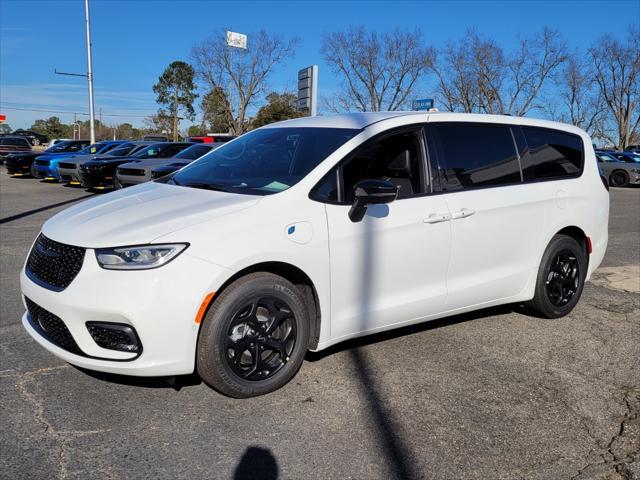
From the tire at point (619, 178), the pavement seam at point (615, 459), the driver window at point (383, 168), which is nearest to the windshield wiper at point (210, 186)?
the driver window at point (383, 168)

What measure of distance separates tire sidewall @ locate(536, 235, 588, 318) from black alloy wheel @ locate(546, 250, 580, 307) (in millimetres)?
32

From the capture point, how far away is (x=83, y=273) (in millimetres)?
3191

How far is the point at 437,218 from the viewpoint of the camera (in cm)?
411

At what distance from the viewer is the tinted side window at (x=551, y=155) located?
4934 millimetres

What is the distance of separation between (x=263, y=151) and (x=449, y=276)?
1.66m

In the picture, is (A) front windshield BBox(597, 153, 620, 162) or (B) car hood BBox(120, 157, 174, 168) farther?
(A) front windshield BBox(597, 153, 620, 162)

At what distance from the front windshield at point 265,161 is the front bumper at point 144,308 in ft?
2.79

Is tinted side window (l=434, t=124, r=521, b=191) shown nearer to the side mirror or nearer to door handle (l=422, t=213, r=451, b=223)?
door handle (l=422, t=213, r=451, b=223)

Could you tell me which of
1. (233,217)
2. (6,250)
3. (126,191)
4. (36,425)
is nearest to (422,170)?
(233,217)

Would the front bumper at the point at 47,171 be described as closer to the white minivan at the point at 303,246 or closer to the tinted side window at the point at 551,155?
the white minivan at the point at 303,246

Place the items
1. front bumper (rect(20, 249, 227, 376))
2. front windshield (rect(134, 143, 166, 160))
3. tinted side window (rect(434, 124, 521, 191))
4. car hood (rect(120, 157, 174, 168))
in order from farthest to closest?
front windshield (rect(134, 143, 166, 160)) < car hood (rect(120, 157, 174, 168)) < tinted side window (rect(434, 124, 521, 191)) < front bumper (rect(20, 249, 227, 376))

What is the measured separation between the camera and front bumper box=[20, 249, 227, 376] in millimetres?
3084

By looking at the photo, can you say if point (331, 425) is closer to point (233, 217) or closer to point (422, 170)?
point (233, 217)

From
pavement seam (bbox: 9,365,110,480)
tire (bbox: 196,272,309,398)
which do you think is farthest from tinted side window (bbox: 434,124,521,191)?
pavement seam (bbox: 9,365,110,480)
